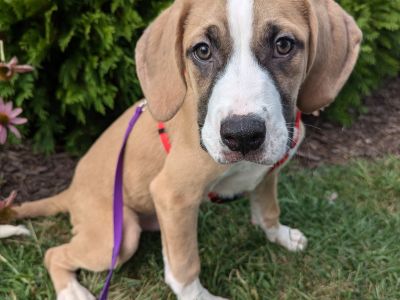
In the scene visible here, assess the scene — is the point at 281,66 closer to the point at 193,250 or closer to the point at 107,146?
Answer: the point at 193,250

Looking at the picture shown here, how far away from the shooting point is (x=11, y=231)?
12.0ft

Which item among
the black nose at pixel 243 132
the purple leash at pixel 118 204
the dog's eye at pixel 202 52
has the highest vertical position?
the dog's eye at pixel 202 52

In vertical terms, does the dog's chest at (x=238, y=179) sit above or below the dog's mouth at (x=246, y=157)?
below

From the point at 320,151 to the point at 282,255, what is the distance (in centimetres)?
164

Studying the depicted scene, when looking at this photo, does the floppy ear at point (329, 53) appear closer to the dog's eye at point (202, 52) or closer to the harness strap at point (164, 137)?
the dog's eye at point (202, 52)

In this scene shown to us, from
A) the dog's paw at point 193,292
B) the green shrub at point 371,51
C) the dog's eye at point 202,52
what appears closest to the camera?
the dog's eye at point 202,52

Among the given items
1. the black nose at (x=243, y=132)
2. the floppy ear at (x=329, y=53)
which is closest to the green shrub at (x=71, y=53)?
the floppy ear at (x=329, y=53)

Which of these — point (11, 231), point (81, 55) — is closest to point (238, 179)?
point (11, 231)

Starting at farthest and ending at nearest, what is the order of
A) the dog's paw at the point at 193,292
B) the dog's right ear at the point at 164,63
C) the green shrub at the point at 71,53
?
1. the green shrub at the point at 71,53
2. the dog's paw at the point at 193,292
3. the dog's right ear at the point at 164,63

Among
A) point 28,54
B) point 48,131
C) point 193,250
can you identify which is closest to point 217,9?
point 193,250

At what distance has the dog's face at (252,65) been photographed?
229cm

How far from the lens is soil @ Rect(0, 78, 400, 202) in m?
4.54

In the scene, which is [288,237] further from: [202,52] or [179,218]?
[202,52]

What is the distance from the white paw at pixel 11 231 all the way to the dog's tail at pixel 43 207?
0.28 feet
